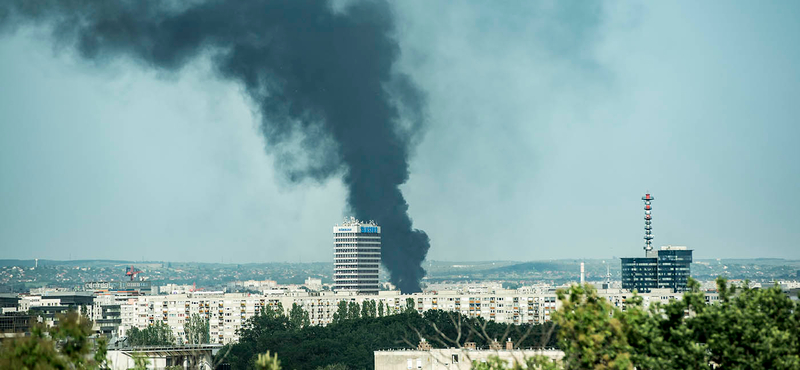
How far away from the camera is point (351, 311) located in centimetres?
18550

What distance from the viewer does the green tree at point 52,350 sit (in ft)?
116

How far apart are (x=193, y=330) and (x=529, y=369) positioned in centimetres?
15615

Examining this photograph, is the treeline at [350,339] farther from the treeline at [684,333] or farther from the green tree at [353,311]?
the treeline at [684,333]

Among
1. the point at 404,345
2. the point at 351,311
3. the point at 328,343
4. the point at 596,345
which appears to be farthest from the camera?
the point at 351,311

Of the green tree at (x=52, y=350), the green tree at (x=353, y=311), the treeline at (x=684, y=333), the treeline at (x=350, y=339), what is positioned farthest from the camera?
the green tree at (x=353, y=311)

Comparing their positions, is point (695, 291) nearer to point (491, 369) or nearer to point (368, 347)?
point (491, 369)

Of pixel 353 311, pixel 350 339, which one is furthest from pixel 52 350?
pixel 353 311

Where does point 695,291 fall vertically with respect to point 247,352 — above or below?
above

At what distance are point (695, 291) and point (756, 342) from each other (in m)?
3.09

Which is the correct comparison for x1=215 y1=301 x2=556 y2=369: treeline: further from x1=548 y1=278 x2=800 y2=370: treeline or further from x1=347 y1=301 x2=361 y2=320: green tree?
x1=548 y1=278 x2=800 y2=370: treeline

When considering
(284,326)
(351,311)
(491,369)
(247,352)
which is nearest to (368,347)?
(247,352)

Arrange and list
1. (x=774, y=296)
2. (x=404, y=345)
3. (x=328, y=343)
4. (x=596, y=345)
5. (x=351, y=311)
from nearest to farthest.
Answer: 1. (x=596, y=345)
2. (x=774, y=296)
3. (x=328, y=343)
4. (x=404, y=345)
5. (x=351, y=311)

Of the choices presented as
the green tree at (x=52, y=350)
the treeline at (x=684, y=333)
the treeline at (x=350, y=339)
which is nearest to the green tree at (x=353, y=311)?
the treeline at (x=350, y=339)

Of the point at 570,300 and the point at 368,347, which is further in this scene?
the point at 368,347
